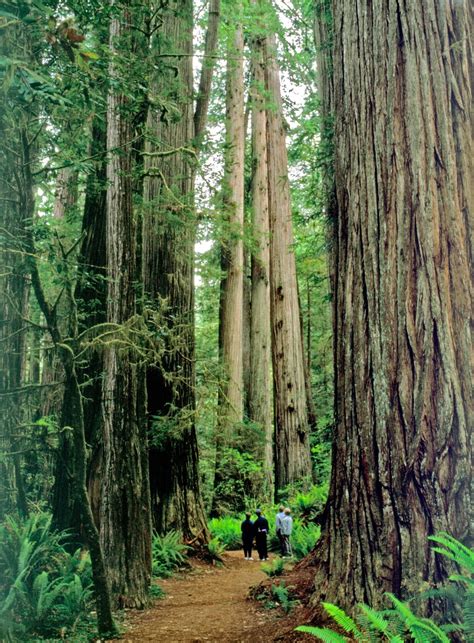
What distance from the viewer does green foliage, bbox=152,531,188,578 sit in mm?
8156

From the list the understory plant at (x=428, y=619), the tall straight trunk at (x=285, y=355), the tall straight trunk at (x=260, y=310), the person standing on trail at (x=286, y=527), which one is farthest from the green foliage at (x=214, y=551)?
the understory plant at (x=428, y=619)

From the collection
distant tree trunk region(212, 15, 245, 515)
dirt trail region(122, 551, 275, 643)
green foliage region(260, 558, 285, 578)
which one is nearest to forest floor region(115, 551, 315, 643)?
dirt trail region(122, 551, 275, 643)

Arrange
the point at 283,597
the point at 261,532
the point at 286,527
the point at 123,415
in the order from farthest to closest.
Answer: the point at 261,532 < the point at 286,527 < the point at 123,415 < the point at 283,597

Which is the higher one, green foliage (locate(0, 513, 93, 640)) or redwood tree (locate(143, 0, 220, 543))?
redwood tree (locate(143, 0, 220, 543))

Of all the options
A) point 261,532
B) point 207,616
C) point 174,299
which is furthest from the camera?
point 261,532

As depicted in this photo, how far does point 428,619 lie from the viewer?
10.7ft

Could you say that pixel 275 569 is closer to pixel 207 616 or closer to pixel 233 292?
pixel 207 616

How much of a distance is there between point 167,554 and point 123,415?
2.98 metres

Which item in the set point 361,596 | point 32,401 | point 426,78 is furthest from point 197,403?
point 426,78

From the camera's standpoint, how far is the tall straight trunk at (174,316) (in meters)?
8.98

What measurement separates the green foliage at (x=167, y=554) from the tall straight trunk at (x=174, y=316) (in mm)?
454

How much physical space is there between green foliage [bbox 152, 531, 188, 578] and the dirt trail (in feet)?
0.50

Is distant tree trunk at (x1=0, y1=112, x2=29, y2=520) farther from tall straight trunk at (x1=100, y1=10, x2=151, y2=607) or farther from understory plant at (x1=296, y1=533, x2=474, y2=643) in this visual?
understory plant at (x1=296, y1=533, x2=474, y2=643)

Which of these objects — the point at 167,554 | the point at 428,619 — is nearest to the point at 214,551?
the point at 167,554
